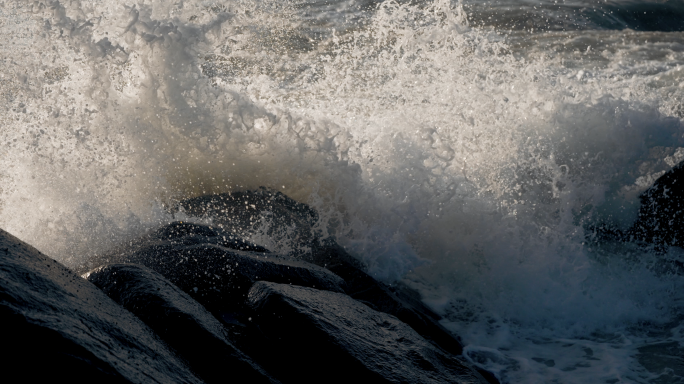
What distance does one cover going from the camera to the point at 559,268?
441cm

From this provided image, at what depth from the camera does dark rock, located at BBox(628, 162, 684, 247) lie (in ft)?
15.6

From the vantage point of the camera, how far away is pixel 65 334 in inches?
67.7

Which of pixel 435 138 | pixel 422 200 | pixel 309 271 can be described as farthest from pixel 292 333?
pixel 435 138

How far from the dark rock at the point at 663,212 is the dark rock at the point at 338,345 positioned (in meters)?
2.94

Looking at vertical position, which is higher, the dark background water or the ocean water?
the dark background water

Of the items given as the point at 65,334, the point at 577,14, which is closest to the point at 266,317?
the point at 65,334

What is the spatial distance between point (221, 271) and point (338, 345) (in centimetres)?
108

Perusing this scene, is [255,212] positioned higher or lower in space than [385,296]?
higher

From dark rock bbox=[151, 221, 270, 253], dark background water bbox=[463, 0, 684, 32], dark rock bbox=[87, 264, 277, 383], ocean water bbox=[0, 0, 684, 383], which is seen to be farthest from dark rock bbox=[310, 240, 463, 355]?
dark background water bbox=[463, 0, 684, 32]

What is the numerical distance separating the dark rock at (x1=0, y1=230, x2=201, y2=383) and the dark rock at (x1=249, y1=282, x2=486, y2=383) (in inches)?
18.9

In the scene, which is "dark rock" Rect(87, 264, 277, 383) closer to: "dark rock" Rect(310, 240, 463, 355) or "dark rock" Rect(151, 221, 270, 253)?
"dark rock" Rect(151, 221, 270, 253)

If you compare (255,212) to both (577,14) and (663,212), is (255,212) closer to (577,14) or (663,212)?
(663,212)

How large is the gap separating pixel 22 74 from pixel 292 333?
4.35 meters

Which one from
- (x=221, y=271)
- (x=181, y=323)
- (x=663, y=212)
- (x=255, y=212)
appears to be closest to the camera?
(x=181, y=323)
